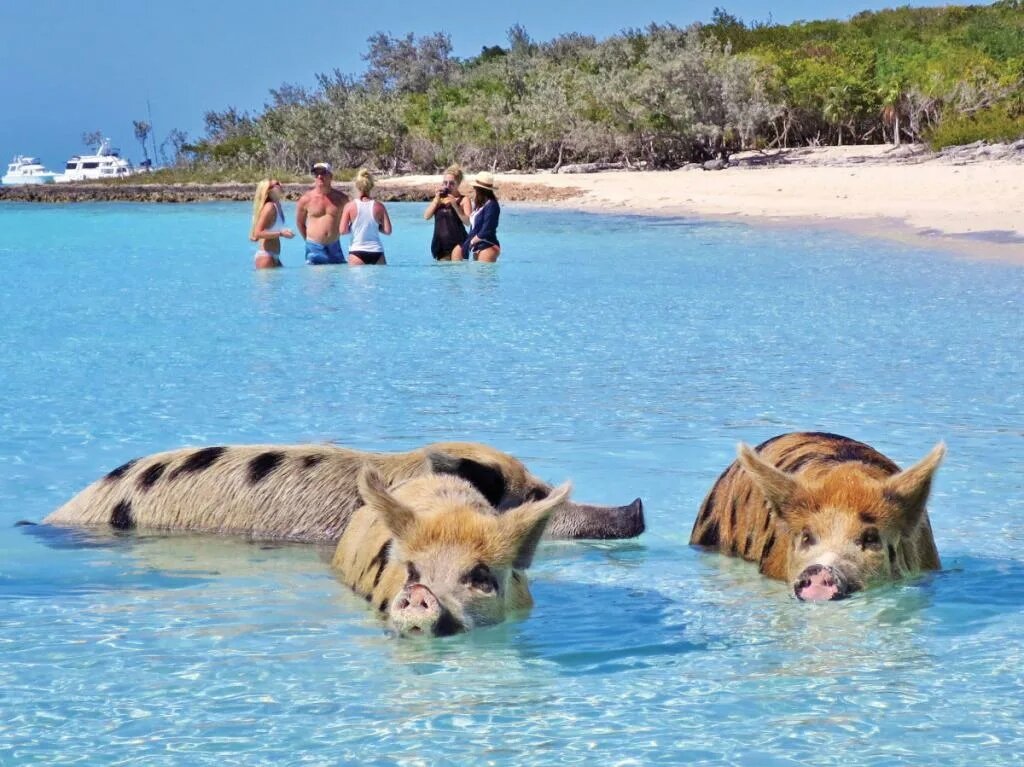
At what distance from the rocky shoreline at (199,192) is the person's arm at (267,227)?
2380 cm

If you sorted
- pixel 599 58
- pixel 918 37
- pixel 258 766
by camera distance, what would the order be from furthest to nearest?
pixel 599 58 < pixel 918 37 < pixel 258 766

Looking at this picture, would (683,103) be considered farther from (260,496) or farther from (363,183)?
(260,496)

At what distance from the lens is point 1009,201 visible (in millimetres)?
26422

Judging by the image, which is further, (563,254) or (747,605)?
(563,254)

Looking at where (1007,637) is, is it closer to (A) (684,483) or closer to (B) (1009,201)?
(A) (684,483)

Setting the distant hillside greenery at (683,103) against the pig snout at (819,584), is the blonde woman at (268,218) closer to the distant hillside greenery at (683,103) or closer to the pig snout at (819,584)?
the pig snout at (819,584)

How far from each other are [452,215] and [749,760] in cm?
1677

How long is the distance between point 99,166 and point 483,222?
3410 inches

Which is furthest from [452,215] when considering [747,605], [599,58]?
[599,58]

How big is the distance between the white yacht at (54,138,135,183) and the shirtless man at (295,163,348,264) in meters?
84.5

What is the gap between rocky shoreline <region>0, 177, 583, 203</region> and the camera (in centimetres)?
4453

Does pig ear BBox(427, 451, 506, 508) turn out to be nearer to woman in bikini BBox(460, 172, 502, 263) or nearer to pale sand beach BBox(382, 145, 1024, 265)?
woman in bikini BBox(460, 172, 502, 263)

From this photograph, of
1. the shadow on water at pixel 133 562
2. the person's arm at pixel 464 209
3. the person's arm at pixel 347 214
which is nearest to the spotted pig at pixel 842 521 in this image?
the shadow on water at pixel 133 562

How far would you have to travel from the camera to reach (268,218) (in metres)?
18.9
